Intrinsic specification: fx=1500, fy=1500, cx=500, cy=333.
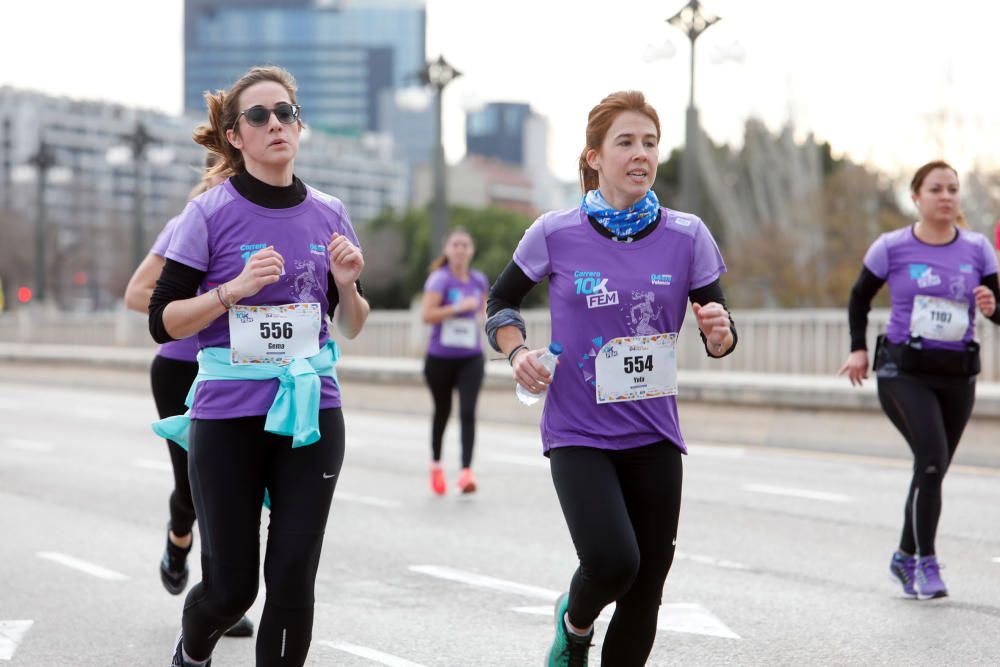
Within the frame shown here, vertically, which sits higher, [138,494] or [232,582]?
[232,582]

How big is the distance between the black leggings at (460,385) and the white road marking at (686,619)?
14.6 ft

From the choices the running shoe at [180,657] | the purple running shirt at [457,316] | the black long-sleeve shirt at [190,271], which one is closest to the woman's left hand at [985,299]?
the black long-sleeve shirt at [190,271]

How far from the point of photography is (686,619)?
6879 millimetres

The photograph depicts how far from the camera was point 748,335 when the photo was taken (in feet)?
69.9

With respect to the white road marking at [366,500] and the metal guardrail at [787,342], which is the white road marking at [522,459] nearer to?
the white road marking at [366,500]

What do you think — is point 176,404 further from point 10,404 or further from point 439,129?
point 10,404

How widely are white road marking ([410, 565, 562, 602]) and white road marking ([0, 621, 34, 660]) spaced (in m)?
2.24

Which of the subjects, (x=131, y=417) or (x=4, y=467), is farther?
(x=131, y=417)

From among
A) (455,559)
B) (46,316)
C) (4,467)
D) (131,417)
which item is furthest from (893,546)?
(46,316)

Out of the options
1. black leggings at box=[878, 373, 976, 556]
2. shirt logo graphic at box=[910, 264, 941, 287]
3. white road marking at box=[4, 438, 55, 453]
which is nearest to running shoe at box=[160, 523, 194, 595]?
black leggings at box=[878, 373, 976, 556]

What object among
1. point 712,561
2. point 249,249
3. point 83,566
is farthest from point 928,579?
point 83,566

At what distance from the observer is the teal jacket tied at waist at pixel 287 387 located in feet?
14.2

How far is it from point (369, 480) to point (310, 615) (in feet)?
29.1

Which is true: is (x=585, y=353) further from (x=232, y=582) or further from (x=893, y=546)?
(x=893, y=546)
